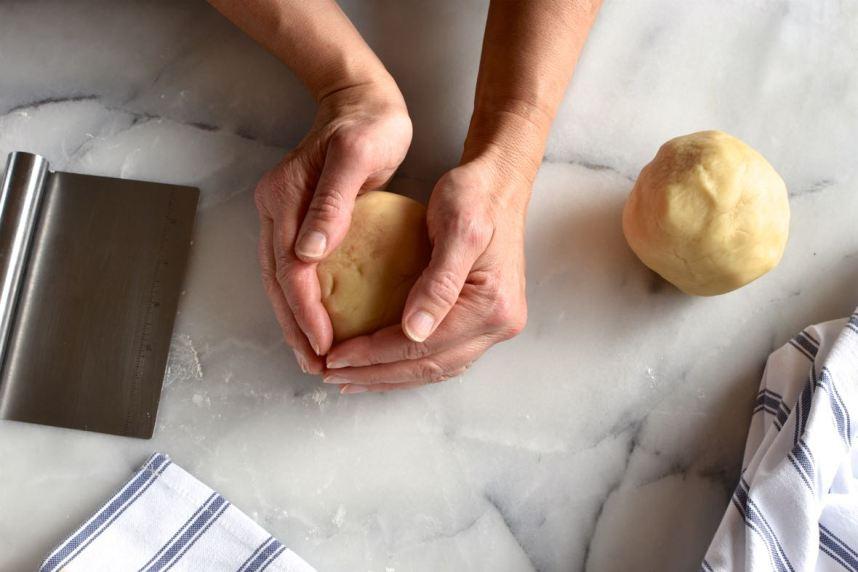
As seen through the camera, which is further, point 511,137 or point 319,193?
point 511,137

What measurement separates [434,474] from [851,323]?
78 cm

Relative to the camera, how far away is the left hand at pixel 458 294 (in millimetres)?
1084

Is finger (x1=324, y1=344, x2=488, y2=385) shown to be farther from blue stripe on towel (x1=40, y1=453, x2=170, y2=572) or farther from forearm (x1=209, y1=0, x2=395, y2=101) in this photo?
forearm (x1=209, y1=0, x2=395, y2=101)

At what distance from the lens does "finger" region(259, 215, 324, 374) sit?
1216 mm

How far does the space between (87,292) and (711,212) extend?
112cm

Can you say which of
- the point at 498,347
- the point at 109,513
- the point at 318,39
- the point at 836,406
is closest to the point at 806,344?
the point at 836,406

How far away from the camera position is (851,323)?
1.26m

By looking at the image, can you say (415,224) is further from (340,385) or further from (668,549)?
(668,549)

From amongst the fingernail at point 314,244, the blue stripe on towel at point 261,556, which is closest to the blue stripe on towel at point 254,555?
the blue stripe on towel at point 261,556

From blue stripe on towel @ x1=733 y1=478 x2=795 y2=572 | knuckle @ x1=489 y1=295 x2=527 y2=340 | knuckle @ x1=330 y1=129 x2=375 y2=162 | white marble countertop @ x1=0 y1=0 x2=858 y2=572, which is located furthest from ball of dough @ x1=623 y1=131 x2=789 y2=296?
knuckle @ x1=330 y1=129 x2=375 y2=162

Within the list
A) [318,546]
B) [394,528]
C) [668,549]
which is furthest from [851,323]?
[318,546]

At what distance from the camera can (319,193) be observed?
112 cm

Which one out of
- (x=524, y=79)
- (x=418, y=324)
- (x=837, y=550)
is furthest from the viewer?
(x=524, y=79)

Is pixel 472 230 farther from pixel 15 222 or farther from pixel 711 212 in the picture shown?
pixel 15 222
